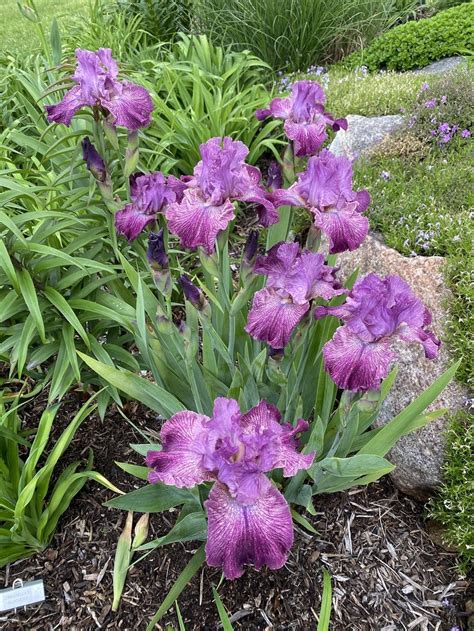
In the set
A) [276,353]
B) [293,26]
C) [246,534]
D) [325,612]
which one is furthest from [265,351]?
[293,26]

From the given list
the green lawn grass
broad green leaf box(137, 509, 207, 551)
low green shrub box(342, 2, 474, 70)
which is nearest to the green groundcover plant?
broad green leaf box(137, 509, 207, 551)

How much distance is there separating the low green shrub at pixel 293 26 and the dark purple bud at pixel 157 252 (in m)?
3.90

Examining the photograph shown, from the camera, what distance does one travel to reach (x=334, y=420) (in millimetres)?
1784

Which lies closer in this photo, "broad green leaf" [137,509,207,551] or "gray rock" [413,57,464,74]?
"broad green leaf" [137,509,207,551]

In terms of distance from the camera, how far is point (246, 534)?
1.07m

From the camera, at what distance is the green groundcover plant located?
1.81 meters

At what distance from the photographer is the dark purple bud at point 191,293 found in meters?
1.44

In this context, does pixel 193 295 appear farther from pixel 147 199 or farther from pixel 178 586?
pixel 178 586

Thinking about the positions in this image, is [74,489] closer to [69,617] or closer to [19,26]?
[69,617]

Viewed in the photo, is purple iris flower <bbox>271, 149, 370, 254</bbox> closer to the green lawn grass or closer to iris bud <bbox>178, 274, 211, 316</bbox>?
iris bud <bbox>178, 274, 211, 316</bbox>

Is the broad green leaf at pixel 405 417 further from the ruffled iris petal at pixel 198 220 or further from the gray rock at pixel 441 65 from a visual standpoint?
the gray rock at pixel 441 65

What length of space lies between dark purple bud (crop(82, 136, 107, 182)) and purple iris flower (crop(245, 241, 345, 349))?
798 millimetres

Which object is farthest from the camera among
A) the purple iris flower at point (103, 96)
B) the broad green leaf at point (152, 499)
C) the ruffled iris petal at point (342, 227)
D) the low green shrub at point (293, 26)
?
the low green shrub at point (293, 26)

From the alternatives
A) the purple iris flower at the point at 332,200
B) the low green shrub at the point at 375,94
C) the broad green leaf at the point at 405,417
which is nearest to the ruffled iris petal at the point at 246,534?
the broad green leaf at the point at 405,417
